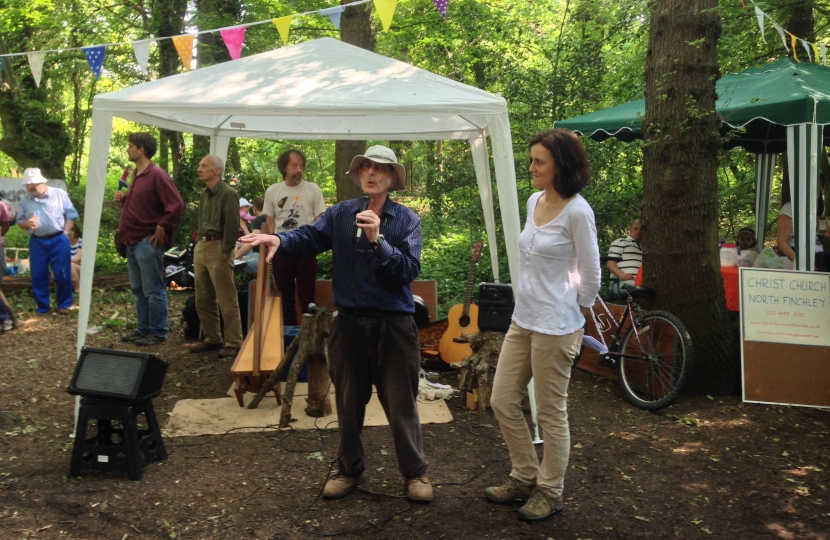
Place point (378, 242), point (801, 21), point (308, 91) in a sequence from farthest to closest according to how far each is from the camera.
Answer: point (801, 21) < point (308, 91) < point (378, 242)

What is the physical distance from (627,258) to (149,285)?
4.73m

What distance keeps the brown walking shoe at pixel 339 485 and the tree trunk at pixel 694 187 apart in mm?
3065

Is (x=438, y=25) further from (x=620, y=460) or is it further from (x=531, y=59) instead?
(x=620, y=460)

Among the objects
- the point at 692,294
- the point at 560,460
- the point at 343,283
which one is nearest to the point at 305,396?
the point at 343,283

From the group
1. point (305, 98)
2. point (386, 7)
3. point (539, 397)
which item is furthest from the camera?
point (386, 7)

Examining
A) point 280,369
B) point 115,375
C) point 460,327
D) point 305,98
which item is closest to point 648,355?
point 460,327

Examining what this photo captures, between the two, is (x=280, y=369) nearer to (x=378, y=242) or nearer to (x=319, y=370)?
(x=319, y=370)

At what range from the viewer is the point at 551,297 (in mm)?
3266

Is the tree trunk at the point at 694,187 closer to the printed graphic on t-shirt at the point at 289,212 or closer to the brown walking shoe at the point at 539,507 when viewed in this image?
the brown walking shoe at the point at 539,507

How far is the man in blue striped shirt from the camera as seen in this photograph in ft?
11.3

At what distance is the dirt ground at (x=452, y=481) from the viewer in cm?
343

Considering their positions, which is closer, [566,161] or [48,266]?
[566,161]

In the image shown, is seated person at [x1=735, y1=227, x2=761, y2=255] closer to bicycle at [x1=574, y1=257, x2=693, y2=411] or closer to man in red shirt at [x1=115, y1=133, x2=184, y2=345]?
bicycle at [x1=574, y1=257, x2=693, y2=411]

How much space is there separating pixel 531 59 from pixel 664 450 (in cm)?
947
